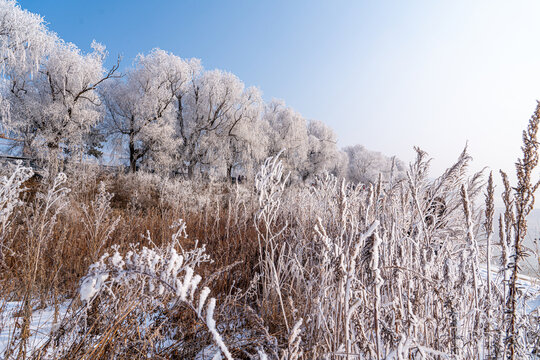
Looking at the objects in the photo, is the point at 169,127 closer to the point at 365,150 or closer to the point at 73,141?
the point at 73,141

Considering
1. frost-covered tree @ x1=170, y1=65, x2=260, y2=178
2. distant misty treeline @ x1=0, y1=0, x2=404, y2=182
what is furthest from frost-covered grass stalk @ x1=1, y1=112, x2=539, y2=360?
frost-covered tree @ x1=170, y1=65, x2=260, y2=178

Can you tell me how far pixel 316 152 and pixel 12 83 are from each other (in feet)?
99.7

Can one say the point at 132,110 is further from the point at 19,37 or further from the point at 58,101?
the point at 19,37

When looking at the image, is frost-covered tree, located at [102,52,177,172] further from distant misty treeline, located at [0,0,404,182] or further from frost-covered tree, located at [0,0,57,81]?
frost-covered tree, located at [0,0,57,81]

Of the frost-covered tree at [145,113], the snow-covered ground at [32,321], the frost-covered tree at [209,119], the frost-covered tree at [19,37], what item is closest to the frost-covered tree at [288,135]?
the frost-covered tree at [209,119]

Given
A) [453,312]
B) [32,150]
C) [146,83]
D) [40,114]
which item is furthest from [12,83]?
[453,312]

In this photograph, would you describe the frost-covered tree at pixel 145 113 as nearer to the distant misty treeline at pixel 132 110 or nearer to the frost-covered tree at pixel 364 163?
the distant misty treeline at pixel 132 110

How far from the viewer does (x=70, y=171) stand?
42.3ft

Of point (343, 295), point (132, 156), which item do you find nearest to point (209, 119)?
point (132, 156)

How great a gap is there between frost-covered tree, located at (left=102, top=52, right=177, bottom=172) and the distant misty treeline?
8 centimetres

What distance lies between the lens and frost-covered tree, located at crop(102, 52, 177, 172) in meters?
21.0

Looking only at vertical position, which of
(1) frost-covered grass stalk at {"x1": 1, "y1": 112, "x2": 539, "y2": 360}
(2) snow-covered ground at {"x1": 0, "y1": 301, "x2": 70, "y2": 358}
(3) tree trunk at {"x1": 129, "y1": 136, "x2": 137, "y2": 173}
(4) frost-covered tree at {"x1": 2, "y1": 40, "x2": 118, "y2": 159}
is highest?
(4) frost-covered tree at {"x1": 2, "y1": 40, "x2": 118, "y2": 159}

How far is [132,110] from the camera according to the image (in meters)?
21.9

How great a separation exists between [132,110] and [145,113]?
1.56 metres
